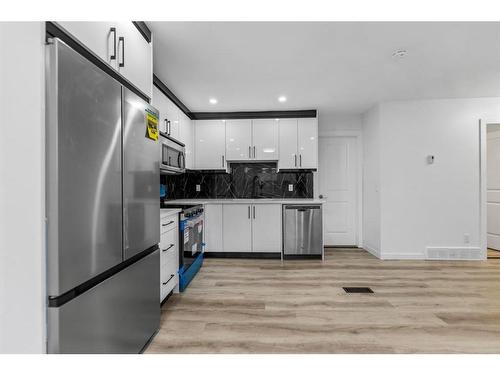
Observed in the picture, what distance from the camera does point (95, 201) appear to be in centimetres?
129

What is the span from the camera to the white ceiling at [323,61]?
7.39ft

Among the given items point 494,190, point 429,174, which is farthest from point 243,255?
point 494,190

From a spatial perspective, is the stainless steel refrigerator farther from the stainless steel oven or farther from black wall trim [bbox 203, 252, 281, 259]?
black wall trim [bbox 203, 252, 281, 259]

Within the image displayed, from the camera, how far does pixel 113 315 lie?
4.82ft

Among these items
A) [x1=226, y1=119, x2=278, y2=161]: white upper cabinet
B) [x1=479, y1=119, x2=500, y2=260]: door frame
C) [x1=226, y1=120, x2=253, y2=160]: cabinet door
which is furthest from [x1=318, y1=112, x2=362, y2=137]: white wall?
[x1=479, y1=119, x2=500, y2=260]: door frame

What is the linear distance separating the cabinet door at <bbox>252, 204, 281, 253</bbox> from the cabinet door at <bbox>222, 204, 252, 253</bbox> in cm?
9

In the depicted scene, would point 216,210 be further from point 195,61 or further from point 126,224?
point 126,224

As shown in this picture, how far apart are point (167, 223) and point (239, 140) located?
7.88ft

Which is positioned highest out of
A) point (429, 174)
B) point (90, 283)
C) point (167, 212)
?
point (429, 174)

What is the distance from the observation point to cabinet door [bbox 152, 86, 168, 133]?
3.11 meters

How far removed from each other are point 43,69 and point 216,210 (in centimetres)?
340

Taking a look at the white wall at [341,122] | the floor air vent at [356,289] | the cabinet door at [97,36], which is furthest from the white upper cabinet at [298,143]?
the cabinet door at [97,36]

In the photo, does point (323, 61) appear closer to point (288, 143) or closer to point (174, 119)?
point (288, 143)

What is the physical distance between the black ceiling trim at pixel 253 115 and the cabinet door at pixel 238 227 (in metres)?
1.47
